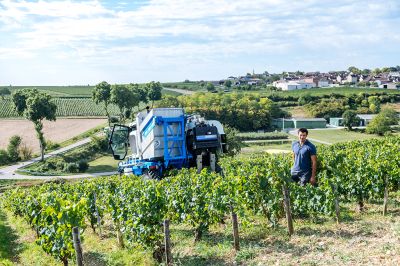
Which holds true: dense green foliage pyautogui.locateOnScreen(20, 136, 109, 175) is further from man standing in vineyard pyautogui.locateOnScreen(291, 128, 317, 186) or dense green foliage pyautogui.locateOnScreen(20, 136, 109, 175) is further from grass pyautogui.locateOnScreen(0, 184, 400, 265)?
man standing in vineyard pyautogui.locateOnScreen(291, 128, 317, 186)

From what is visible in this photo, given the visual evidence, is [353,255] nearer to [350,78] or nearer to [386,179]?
[386,179]

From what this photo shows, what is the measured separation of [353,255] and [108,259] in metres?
5.94

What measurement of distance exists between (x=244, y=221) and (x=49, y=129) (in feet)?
219

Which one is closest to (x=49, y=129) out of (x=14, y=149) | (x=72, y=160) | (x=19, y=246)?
(x=14, y=149)

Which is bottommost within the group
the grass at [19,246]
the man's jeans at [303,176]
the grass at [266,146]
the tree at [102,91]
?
the grass at [266,146]

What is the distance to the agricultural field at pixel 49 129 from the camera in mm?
61750

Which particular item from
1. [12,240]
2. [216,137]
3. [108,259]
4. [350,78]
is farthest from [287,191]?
[350,78]

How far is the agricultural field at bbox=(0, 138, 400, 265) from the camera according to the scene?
9.66 meters

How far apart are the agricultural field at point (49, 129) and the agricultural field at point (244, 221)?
4615 centimetres

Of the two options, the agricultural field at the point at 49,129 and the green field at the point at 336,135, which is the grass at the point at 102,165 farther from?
the green field at the point at 336,135

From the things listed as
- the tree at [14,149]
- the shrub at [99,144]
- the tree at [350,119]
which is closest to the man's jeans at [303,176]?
the shrub at [99,144]

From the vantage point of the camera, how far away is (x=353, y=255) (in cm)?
883

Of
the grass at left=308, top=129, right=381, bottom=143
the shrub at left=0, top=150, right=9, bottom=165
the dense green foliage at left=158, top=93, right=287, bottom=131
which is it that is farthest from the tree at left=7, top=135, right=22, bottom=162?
the grass at left=308, top=129, right=381, bottom=143

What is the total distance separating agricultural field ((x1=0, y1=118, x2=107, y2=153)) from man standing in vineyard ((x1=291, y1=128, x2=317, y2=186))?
4846 cm
